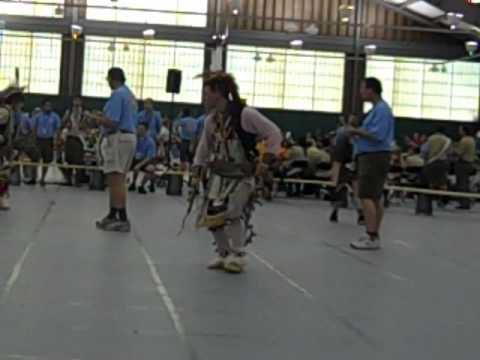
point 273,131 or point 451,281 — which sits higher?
point 273,131

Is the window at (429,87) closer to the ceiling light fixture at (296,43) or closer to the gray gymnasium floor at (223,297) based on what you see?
the ceiling light fixture at (296,43)

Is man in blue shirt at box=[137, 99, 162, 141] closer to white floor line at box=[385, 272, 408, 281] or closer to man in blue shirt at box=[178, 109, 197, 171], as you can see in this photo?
man in blue shirt at box=[178, 109, 197, 171]

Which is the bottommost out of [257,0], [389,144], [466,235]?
[466,235]

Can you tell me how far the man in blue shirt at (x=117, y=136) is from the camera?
29.8 feet

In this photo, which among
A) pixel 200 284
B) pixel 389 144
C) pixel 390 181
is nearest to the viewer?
pixel 200 284

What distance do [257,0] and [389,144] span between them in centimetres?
2428

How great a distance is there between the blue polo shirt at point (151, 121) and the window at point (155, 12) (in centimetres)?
1275

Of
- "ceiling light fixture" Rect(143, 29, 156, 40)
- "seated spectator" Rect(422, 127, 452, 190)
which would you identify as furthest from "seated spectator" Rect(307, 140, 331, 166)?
"ceiling light fixture" Rect(143, 29, 156, 40)

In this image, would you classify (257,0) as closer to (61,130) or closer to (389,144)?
(61,130)

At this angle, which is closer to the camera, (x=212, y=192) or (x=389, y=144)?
(x=212, y=192)

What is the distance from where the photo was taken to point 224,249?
6965 mm

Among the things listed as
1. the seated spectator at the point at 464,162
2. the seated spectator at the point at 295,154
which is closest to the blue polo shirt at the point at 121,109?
the seated spectator at the point at 295,154

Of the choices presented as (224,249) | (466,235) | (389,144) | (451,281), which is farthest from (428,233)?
(224,249)

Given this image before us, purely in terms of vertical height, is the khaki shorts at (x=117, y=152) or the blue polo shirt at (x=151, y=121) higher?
the blue polo shirt at (x=151, y=121)
